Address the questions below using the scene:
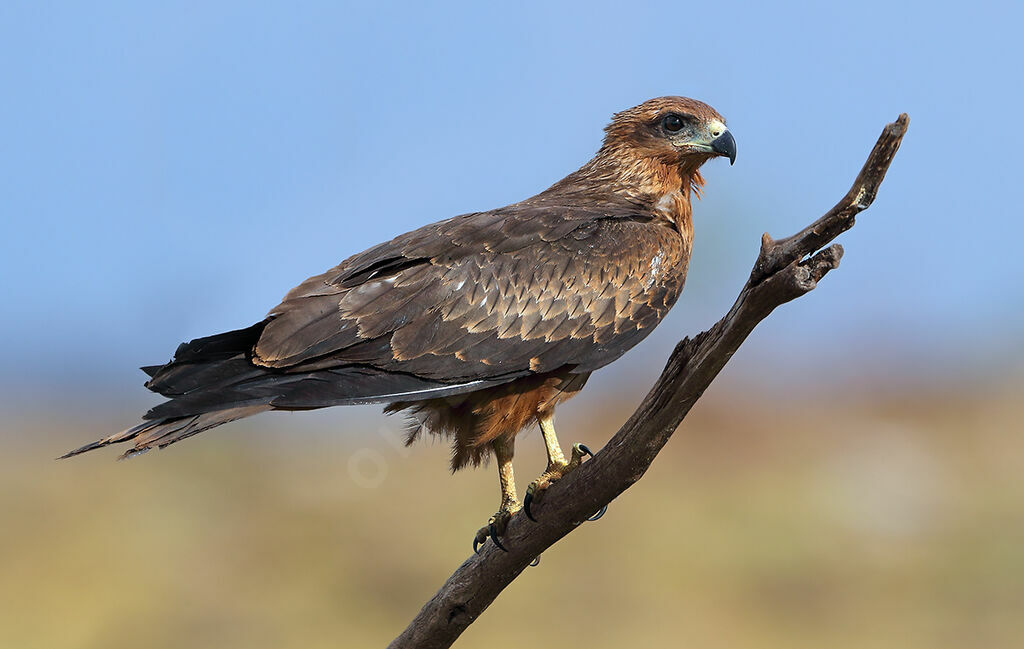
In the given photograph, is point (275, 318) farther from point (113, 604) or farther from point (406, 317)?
point (113, 604)

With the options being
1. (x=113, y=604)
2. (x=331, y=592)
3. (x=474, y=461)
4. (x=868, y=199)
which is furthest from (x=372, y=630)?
(x=868, y=199)

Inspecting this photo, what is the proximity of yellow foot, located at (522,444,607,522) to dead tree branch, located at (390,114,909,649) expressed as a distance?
0.07m

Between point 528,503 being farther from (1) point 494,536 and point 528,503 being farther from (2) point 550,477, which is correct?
(1) point 494,536

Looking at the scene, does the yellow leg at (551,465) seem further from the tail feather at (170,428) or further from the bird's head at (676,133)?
the bird's head at (676,133)

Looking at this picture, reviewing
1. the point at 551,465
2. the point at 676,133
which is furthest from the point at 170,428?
the point at 676,133

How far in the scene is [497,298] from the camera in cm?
559

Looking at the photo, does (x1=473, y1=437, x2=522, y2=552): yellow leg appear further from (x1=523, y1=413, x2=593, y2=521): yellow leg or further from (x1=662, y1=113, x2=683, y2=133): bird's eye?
(x1=662, y1=113, x2=683, y2=133): bird's eye

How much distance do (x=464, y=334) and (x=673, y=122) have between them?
90.2 inches

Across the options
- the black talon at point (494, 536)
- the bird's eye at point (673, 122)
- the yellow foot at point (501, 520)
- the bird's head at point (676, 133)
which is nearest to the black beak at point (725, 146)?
the bird's head at point (676, 133)

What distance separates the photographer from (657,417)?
464 centimetres

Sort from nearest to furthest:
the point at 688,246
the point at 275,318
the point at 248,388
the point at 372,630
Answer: the point at 248,388 → the point at 275,318 → the point at 688,246 → the point at 372,630

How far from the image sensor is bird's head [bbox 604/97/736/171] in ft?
22.0

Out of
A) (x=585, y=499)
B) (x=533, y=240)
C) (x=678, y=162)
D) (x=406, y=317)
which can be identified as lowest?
(x=585, y=499)

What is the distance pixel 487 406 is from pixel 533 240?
98 cm
